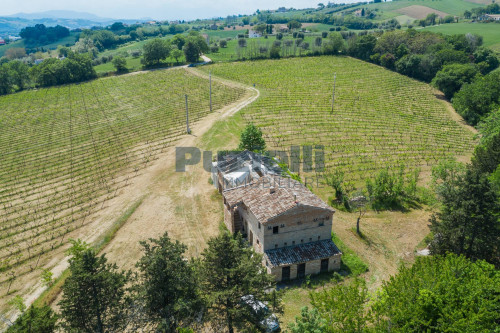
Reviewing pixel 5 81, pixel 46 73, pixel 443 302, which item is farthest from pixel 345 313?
pixel 5 81

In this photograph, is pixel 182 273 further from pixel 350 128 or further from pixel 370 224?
pixel 350 128

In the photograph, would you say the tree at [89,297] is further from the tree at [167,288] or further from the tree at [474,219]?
the tree at [474,219]

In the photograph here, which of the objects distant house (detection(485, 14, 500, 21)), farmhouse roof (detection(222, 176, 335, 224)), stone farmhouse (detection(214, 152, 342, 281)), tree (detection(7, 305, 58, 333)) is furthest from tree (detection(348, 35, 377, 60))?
tree (detection(7, 305, 58, 333))

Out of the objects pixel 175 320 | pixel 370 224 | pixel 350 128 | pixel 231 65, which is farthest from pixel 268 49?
pixel 175 320

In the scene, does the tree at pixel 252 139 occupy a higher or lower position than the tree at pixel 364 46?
lower

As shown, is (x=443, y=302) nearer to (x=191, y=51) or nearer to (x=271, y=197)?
(x=271, y=197)

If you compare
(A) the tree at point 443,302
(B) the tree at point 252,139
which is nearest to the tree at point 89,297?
(A) the tree at point 443,302

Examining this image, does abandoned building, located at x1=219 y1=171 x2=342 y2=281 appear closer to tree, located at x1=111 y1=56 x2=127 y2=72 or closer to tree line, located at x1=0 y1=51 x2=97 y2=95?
tree line, located at x1=0 y1=51 x2=97 y2=95
